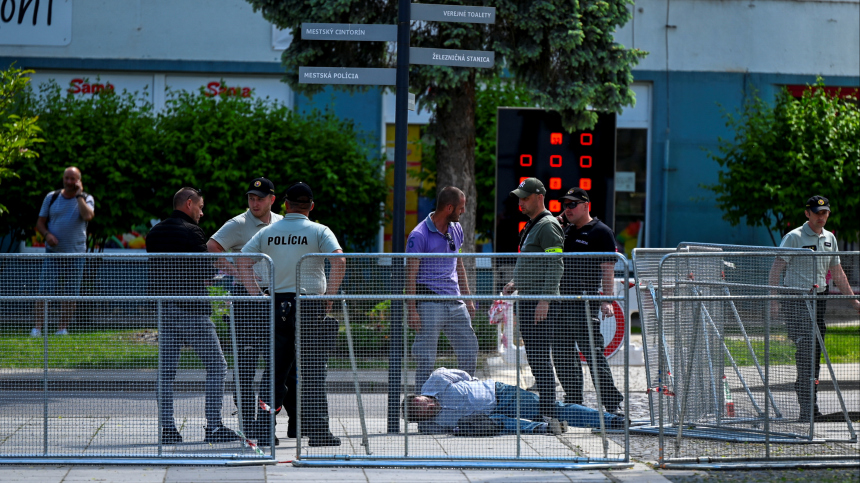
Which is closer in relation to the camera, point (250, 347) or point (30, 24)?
point (250, 347)

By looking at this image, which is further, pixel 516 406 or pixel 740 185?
pixel 740 185

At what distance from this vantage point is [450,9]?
7383 mm

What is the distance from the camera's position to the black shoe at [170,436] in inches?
230

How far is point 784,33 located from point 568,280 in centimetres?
1454

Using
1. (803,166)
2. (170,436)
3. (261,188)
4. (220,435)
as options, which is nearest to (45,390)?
(170,436)

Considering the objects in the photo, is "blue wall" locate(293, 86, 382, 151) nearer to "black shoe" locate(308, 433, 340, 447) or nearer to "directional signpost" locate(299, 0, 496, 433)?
"directional signpost" locate(299, 0, 496, 433)

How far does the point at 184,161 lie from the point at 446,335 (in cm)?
847

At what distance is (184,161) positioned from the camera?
43.5 ft

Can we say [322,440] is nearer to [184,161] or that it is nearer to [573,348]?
[573,348]

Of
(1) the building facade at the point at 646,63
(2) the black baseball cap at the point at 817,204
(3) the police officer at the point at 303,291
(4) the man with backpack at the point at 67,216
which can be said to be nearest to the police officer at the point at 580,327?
(3) the police officer at the point at 303,291

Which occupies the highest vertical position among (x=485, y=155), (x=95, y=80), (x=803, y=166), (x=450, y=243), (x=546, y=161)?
(x=95, y=80)

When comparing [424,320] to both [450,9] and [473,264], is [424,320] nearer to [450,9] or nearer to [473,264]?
[473,264]

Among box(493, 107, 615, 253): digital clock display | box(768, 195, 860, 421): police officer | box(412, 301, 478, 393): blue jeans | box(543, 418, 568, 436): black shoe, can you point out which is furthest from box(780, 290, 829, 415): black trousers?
box(493, 107, 615, 253): digital clock display

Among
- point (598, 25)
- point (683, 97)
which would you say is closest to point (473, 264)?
point (598, 25)
